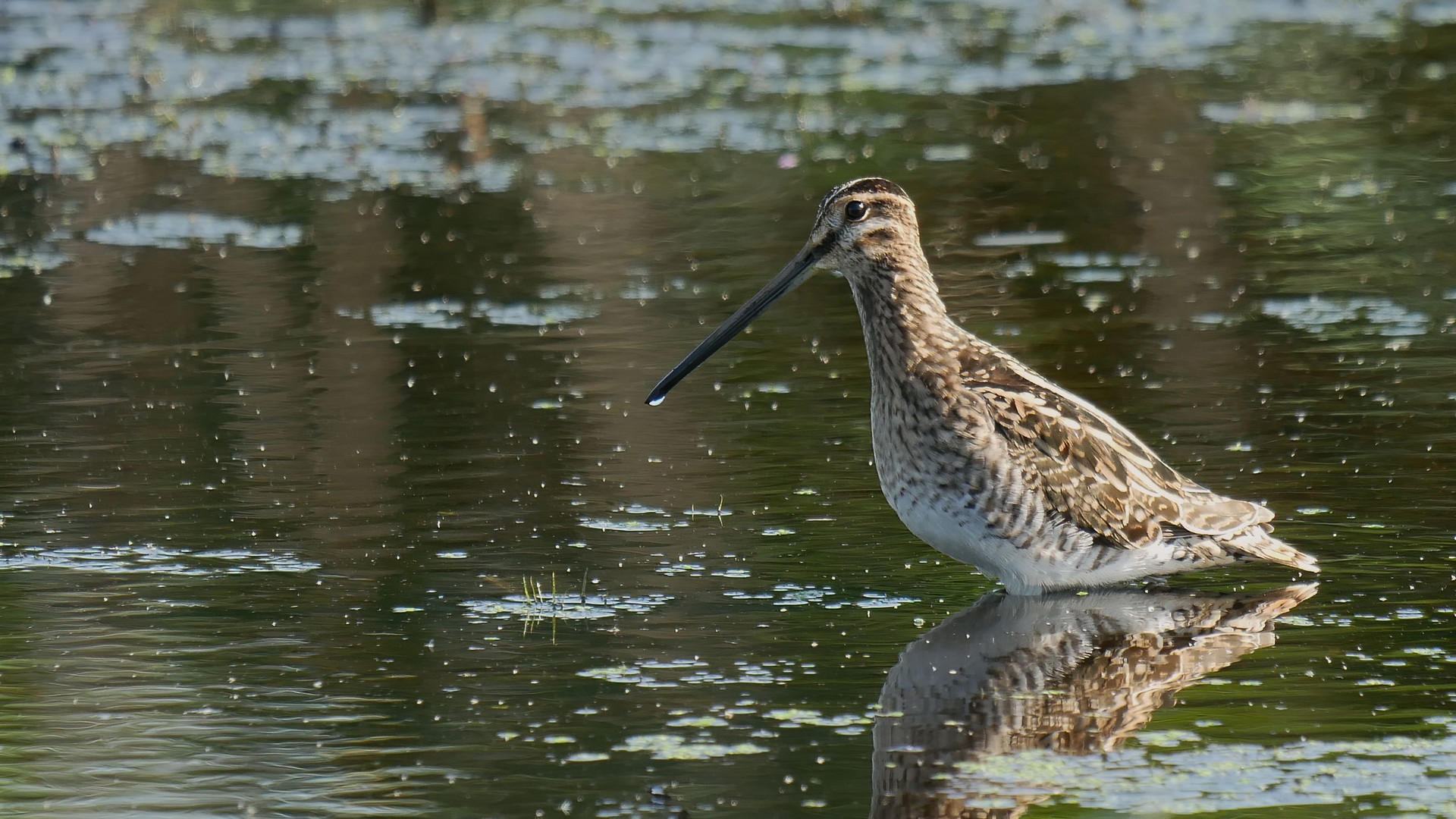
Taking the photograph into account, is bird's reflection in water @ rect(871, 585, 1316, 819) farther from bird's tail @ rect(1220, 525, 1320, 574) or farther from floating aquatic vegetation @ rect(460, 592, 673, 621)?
floating aquatic vegetation @ rect(460, 592, 673, 621)

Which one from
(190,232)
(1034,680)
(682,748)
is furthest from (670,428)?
(190,232)

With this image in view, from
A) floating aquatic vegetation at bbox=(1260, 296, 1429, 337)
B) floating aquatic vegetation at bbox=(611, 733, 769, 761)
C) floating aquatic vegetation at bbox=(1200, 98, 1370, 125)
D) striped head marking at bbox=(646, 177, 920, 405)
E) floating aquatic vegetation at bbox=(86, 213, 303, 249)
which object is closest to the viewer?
floating aquatic vegetation at bbox=(611, 733, 769, 761)

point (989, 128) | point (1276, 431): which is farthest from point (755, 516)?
point (989, 128)

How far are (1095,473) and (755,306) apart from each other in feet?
4.68

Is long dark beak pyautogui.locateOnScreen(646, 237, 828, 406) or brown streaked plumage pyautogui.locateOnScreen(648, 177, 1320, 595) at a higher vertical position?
long dark beak pyautogui.locateOnScreen(646, 237, 828, 406)

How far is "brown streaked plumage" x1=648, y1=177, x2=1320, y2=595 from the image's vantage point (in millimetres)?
6953

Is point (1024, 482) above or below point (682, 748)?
above

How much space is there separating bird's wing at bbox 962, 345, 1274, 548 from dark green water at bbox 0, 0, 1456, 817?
0.27m

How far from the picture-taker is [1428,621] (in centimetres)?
654

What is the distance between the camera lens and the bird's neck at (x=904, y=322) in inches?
287

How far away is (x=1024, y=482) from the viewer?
6961 mm

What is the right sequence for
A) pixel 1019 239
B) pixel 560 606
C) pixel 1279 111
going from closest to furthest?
pixel 560 606, pixel 1019 239, pixel 1279 111

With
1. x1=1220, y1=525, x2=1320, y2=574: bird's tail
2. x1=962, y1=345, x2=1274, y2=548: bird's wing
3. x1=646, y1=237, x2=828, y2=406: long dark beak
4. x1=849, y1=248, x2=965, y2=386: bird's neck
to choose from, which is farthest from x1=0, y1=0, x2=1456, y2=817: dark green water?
x1=849, y1=248, x2=965, y2=386: bird's neck

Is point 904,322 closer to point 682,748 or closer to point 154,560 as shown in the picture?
point 682,748
